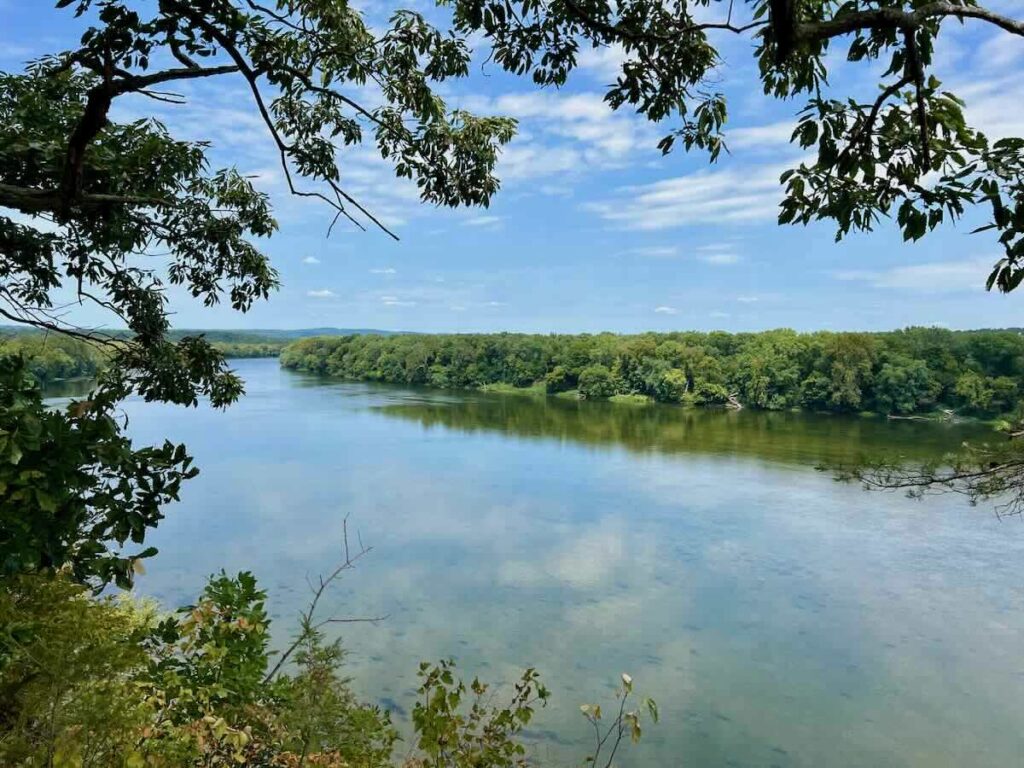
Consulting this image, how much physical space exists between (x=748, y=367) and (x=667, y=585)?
95.7 ft

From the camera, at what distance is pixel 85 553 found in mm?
1497

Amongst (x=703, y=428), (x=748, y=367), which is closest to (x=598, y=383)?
(x=748, y=367)

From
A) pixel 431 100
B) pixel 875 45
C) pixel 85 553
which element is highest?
pixel 431 100

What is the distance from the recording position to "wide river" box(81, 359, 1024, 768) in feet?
20.3

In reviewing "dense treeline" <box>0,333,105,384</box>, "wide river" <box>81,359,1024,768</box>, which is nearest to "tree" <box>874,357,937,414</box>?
"wide river" <box>81,359,1024,768</box>

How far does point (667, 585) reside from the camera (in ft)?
31.1

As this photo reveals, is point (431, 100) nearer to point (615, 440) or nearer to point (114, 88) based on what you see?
point (114, 88)

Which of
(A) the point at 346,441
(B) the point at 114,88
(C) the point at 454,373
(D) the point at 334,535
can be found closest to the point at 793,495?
(D) the point at 334,535

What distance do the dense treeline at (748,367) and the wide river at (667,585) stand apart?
45.1 ft

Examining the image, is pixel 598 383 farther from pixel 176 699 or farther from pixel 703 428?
pixel 176 699

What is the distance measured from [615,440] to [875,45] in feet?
71.7

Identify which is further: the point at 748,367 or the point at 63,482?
the point at 748,367

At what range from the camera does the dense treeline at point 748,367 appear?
99.4 feet

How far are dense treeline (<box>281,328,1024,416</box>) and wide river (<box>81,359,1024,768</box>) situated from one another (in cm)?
1376
